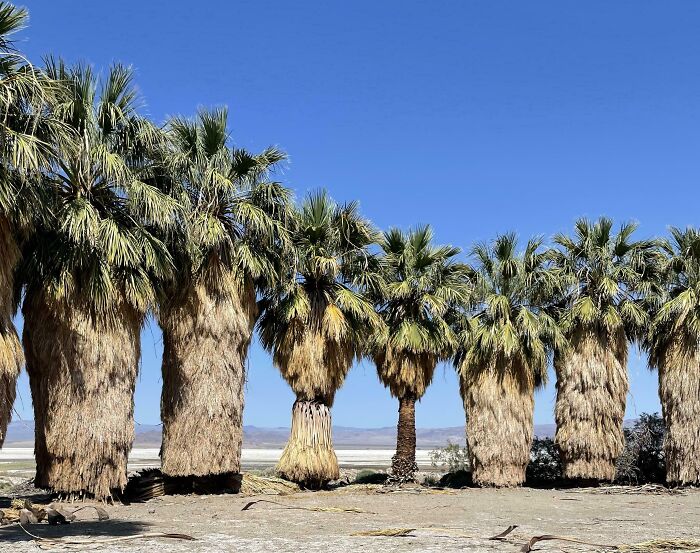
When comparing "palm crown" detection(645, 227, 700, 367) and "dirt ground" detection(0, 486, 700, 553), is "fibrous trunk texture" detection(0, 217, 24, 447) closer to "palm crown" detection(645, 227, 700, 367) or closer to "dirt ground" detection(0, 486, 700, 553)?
"dirt ground" detection(0, 486, 700, 553)

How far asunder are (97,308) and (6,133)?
4.78 metres

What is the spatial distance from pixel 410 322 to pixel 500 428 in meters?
4.11

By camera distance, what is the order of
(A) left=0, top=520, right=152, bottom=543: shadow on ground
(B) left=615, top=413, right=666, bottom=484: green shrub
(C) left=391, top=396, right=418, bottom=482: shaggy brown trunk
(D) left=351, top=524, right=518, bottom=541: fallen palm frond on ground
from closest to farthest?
(A) left=0, top=520, right=152, bottom=543: shadow on ground < (D) left=351, top=524, right=518, bottom=541: fallen palm frond on ground < (C) left=391, top=396, right=418, bottom=482: shaggy brown trunk < (B) left=615, top=413, right=666, bottom=484: green shrub

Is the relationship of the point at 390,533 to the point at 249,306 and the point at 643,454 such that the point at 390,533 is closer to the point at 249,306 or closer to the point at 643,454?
the point at 249,306

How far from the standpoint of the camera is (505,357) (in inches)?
1005

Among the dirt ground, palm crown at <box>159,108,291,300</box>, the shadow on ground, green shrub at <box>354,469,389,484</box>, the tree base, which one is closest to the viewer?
the dirt ground

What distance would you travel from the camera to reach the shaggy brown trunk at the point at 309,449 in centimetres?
2353

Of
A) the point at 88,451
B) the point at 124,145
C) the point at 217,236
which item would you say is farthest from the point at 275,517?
the point at 124,145

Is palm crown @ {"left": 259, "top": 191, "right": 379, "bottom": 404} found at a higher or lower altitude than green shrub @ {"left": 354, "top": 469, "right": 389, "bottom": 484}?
higher

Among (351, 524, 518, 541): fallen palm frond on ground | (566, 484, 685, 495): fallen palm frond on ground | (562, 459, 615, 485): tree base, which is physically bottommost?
(566, 484, 685, 495): fallen palm frond on ground

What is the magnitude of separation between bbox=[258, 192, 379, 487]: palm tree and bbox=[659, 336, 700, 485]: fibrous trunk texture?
29.3 ft

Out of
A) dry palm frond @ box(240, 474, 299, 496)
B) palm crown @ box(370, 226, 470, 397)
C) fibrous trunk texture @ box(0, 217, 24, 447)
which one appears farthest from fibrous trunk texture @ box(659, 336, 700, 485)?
fibrous trunk texture @ box(0, 217, 24, 447)

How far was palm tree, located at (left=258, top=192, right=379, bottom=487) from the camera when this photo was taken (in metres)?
23.7

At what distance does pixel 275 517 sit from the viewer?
1664 centimetres
